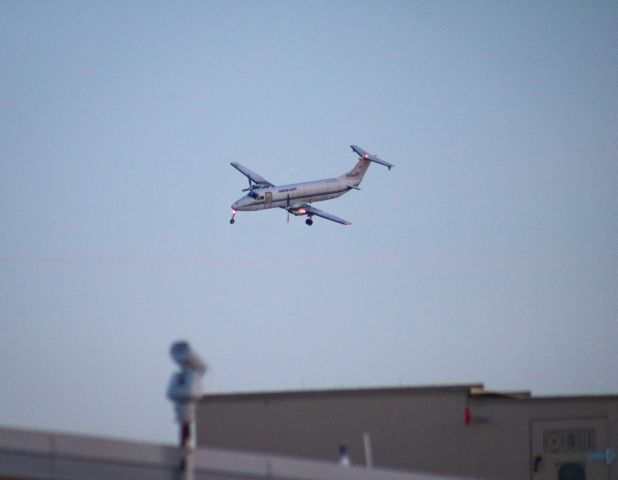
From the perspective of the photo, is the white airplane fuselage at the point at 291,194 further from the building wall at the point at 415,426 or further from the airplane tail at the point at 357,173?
the building wall at the point at 415,426

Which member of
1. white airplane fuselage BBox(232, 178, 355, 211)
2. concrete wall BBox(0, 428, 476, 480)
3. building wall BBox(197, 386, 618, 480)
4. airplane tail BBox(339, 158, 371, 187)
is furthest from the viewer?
airplane tail BBox(339, 158, 371, 187)

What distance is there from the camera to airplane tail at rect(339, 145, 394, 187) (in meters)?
69.4

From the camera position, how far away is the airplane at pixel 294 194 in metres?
57.4

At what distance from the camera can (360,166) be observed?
71125mm

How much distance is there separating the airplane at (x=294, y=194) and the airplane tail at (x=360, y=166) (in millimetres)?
64

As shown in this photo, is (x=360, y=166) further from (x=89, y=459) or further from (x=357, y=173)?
(x=89, y=459)

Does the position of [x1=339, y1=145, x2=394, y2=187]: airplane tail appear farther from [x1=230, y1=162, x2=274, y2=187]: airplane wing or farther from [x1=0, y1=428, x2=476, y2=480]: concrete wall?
[x1=0, y1=428, x2=476, y2=480]: concrete wall

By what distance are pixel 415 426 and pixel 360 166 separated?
4842 centimetres

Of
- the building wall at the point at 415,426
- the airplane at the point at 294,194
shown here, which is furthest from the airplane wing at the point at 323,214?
the building wall at the point at 415,426

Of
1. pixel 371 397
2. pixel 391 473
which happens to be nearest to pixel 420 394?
pixel 371 397

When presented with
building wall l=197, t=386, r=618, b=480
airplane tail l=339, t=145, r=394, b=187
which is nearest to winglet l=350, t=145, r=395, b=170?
airplane tail l=339, t=145, r=394, b=187

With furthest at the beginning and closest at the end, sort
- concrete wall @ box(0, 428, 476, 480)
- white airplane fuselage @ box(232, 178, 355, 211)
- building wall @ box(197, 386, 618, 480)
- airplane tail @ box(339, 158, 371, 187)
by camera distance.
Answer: airplane tail @ box(339, 158, 371, 187)
white airplane fuselage @ box(232, 178, 355, 211)
building wall @ box(197, 386, 618, 480)
concrete wall @ box(0, 428, 476, 480)

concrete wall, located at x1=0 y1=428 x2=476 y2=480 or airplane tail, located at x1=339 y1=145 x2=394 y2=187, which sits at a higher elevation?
airplane tail, located at x1=339 y1=145 x2=394 y2=187

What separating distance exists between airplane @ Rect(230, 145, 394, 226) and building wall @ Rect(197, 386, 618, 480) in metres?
32.8
